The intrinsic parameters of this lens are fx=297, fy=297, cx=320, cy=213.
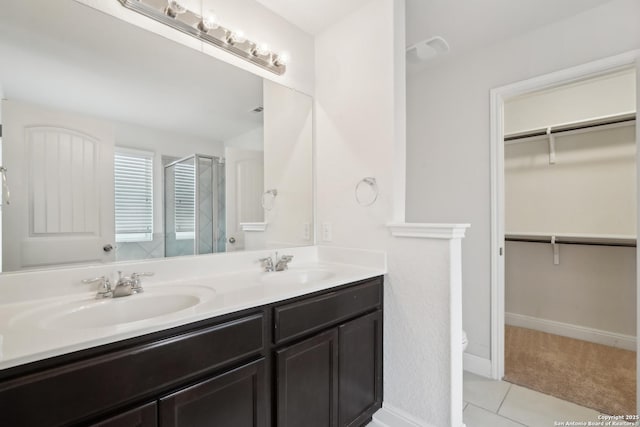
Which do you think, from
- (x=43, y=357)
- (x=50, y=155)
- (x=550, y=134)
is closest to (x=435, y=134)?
(x=550, y=134)

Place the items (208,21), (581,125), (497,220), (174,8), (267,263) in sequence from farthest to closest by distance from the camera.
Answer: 1. (581,125)
2. (497,220)
3. (267,263)
4. (208,21)
5. (174,8)

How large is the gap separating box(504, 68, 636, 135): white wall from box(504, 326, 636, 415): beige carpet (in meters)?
2.08

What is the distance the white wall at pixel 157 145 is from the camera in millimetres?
1358

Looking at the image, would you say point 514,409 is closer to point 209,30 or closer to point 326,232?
point 326,232

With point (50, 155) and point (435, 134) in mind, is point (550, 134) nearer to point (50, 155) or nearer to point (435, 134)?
point (435, 134)

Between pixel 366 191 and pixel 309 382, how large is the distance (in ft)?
3.52

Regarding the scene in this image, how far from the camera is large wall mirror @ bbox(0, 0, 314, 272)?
3.66 ft

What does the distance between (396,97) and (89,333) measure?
5.68 ft

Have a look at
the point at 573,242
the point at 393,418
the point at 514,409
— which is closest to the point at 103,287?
the point at 393,418

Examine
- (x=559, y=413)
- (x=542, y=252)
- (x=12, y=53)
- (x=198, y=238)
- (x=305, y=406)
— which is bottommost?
(x=559, y=413)

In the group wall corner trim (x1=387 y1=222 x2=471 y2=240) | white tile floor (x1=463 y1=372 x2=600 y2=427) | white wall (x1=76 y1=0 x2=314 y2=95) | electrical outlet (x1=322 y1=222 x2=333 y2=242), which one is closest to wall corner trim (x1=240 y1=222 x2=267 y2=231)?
electrical outlet (x1=322 y1=222 x2=333 y2=242)

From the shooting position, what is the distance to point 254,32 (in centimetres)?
177

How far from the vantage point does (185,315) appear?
898mm

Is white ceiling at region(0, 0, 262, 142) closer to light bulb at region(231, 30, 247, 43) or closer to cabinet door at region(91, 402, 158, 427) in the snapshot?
light bulb at region(231, 30, 247, 43)
